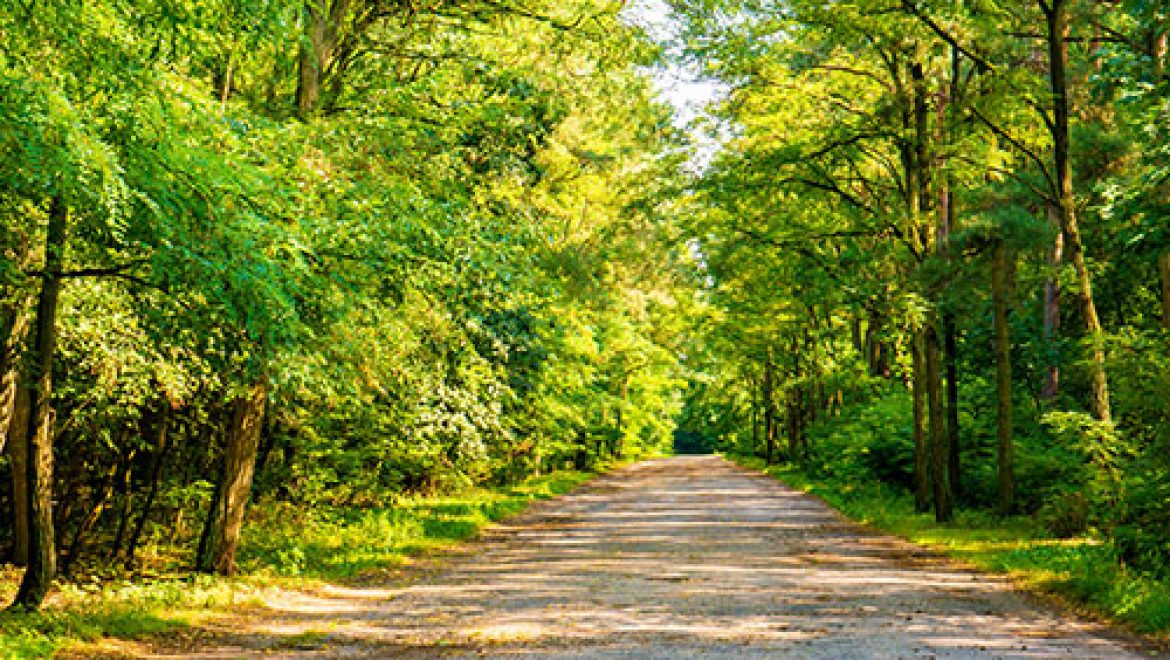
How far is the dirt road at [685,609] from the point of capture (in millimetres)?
8445

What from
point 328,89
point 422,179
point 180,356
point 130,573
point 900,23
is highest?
point 900,23

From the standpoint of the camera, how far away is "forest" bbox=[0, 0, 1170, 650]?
7600 mm

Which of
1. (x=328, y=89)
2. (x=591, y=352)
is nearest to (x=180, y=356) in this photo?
(x=328, y=89)

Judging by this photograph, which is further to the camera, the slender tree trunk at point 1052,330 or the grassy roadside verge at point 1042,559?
the slender tree trunk at point 1052,330

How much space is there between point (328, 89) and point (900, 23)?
8861 millimetres

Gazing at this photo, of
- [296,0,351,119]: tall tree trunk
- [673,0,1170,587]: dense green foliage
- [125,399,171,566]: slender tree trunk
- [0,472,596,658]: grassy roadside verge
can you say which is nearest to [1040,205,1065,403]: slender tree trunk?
[673,0,1170,587]: dense green foliage

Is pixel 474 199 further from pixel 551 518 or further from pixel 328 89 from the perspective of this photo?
pixel 551 518

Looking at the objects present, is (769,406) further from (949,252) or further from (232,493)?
(232,493)

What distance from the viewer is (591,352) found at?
30047 mm

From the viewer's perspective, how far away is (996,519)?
18.8 meters

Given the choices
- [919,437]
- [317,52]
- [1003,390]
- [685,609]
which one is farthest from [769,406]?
[685,609]

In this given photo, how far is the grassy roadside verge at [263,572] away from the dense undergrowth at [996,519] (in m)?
8.21

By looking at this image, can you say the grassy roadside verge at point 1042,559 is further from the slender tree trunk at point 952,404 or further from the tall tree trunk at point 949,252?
the tall tree trunk at point 949,252


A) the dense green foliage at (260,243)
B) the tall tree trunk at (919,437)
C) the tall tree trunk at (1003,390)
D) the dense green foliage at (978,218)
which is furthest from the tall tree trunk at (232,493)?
the tall tree trunk at (919,437)
